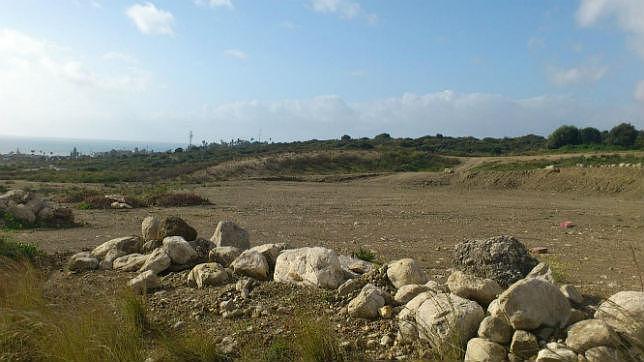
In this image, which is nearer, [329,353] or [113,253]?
[329,353]

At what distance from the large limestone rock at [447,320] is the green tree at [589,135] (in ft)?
198

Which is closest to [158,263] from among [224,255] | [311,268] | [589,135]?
[224,255]

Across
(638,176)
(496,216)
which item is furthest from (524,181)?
(496,216)

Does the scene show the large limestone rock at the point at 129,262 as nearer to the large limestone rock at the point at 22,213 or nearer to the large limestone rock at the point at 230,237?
the large limestone rock at the point at 230,237

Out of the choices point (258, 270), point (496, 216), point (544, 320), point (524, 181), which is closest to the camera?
point (544, 320)

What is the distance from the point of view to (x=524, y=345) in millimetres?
4070

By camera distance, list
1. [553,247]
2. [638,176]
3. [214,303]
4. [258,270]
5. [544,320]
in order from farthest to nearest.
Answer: [638,176]
[553,247]
[258,270]
[214,303]
[544,320]

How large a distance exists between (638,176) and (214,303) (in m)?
23.7

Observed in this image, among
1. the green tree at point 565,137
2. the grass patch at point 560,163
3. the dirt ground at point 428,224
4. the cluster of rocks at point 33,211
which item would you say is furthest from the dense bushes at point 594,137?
the cluster of rocks at point 33,211

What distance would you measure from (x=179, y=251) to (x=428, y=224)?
8575mm

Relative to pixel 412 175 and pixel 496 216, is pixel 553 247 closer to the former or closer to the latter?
pixel 496 216

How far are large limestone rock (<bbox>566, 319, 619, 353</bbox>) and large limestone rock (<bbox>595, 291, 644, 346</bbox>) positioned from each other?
111mm

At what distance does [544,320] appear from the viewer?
4.24 metres

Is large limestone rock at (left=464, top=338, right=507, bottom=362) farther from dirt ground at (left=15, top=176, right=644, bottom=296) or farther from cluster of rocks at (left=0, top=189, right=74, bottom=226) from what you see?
cluster of rocks at (left=0, top=189, right=74, bottom=226)
